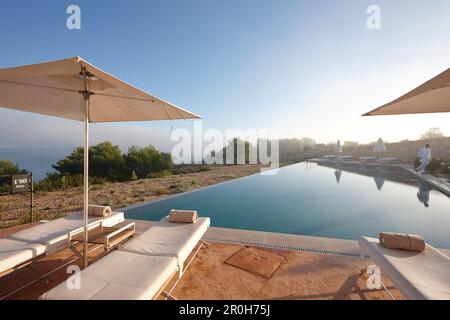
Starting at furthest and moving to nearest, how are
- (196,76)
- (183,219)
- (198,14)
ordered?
(196,76)
(198,14)
(183,219)

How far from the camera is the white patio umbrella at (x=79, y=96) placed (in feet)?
6.21

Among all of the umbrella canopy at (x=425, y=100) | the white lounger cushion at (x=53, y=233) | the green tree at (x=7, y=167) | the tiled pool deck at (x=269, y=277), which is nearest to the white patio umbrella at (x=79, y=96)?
the white lounger cushion at (x=53, y=233)

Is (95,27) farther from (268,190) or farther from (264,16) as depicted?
(268,190)

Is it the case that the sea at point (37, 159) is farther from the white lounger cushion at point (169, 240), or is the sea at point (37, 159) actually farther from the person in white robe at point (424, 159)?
the person in white robe at point (424, 159)

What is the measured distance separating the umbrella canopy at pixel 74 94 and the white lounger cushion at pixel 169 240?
1.77m

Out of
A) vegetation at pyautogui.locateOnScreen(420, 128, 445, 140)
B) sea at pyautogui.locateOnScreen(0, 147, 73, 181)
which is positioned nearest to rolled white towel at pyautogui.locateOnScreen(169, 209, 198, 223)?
sea at pyautogui.locateOnScreen(0, 147, 73, 181)

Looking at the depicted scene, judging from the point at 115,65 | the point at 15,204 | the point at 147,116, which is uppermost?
the point at 115,65

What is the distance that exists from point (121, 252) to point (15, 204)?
763 cm

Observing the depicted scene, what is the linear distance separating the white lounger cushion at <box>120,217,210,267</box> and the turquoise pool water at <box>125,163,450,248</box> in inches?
80.2

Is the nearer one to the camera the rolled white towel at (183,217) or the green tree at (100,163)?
the rolled white towel at (183,217)

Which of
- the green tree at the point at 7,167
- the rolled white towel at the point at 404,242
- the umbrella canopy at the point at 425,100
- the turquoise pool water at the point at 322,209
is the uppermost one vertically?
the umbrella canopy at the point at 425,100

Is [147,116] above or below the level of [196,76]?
below
